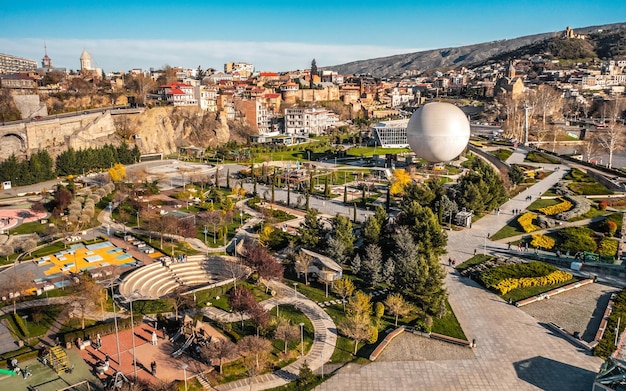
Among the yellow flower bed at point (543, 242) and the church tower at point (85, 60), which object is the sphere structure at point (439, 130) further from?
the church tower at point (85, 60)

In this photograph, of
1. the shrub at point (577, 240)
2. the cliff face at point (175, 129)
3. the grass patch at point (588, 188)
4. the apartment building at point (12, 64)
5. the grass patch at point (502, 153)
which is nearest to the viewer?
the shrub at point (577, 240)

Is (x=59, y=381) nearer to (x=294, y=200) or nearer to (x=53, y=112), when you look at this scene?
(x=294, y=200)

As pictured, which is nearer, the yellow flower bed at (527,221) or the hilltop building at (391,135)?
the yellow flower bed at (527,221)

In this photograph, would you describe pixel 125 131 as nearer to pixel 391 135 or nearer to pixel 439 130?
pixel 391 135

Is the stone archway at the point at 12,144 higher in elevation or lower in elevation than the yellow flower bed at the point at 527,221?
higher

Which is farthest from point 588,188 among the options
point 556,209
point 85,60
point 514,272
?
point 85,60

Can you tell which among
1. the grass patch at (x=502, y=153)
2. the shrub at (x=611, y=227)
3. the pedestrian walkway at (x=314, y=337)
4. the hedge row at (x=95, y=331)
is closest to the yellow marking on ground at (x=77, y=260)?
the hedge row at (x=95, y=331)

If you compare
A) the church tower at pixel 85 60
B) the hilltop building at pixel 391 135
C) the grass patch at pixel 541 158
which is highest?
the church tower at pixel 85 60
